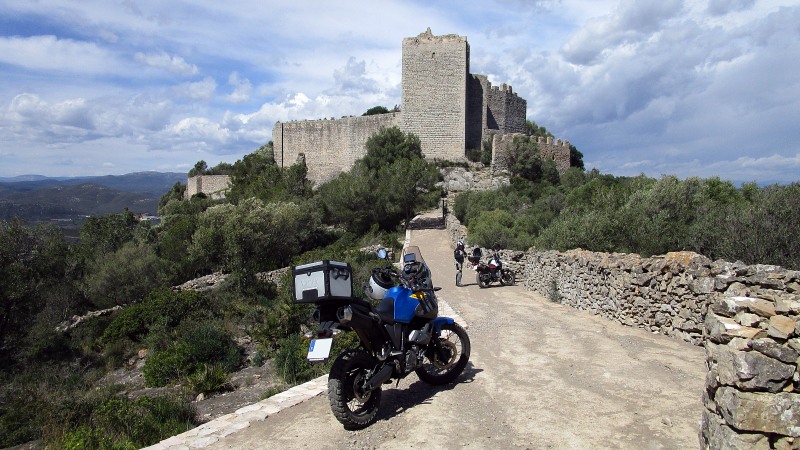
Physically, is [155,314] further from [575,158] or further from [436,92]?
[575,158]

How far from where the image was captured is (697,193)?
56.5ft

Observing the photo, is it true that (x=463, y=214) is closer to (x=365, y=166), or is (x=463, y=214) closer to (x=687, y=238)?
(x=365, y=166)

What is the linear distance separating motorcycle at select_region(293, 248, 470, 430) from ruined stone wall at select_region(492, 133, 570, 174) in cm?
3135

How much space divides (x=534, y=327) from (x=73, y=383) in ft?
31.2

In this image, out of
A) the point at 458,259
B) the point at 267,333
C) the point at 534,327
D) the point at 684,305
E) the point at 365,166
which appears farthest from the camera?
the point at 365,166

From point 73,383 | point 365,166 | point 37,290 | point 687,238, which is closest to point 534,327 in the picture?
point 687,238

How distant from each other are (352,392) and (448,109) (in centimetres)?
3516

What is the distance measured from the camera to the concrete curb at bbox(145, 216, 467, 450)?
448 cm

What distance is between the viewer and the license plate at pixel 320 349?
4.11 metres

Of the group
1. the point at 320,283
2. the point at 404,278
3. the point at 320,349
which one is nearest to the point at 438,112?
the point at 404,278

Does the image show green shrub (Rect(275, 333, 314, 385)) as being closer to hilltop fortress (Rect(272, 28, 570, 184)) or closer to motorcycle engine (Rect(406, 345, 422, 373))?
motorcycle engine (Rect(406, 345, 422, 373))

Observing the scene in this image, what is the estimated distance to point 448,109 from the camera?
1506 inches

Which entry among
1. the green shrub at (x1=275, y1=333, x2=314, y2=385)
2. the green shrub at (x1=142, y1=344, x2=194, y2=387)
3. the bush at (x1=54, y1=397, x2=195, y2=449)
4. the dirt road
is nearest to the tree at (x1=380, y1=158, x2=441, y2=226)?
the green shrub at (x1=142, y1=344, x2=194, y2=387)

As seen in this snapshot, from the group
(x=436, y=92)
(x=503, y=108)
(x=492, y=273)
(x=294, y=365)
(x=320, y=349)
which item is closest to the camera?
(x=320, y=349)
